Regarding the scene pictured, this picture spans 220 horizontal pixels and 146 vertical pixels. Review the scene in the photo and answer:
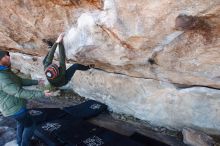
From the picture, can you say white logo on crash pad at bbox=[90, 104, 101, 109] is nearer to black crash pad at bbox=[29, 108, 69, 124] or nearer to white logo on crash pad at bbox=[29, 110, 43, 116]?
black crash pad at bbox=[29, 108, 69, 124]

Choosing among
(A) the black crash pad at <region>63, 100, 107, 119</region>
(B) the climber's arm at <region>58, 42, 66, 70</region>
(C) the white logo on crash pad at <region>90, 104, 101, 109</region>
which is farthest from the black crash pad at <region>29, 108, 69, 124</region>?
(B) the climber's arm at <region>58, 42, 66, 70</region>

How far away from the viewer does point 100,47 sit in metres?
4.54

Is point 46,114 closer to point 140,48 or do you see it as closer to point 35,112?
point 35,112

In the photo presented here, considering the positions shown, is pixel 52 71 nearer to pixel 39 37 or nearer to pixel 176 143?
pixel 39 37

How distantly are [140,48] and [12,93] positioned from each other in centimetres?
164

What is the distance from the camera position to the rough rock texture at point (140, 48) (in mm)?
3624

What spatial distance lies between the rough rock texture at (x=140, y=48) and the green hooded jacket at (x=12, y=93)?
103 centimetres

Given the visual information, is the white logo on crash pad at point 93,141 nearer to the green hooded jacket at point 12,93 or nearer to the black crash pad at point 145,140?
the black crash pad at point 145,140

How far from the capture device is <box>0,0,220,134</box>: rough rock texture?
362 cm

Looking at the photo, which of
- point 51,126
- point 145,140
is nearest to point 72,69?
point 51,126

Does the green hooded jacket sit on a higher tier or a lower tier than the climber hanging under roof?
lower

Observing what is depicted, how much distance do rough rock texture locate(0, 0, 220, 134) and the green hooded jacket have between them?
3.36 ft

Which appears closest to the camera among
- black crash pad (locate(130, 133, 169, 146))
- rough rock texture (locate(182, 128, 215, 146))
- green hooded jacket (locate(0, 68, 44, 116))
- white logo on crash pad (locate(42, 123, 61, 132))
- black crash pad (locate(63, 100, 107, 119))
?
green hooded jacket (locate(0, 68, 44, 116))

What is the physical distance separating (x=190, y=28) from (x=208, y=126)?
1.51 m
